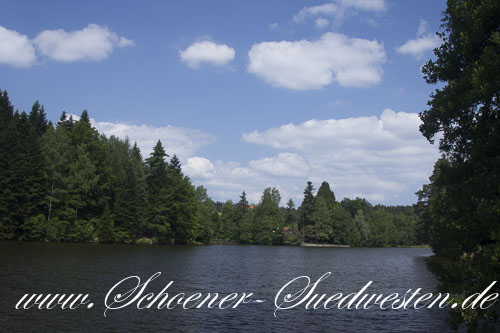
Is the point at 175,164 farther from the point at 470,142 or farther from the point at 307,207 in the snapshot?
the point at 470,142

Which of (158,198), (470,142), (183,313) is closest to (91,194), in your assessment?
(158,198)

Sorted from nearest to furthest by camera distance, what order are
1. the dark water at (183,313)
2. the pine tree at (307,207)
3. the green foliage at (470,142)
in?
the green foliage at (470,142) → the dark water at (183,313) → the pine tree at (307,207)

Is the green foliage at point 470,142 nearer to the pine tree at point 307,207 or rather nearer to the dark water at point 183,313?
the dark water at point 183,313

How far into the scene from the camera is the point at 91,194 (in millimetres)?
85250

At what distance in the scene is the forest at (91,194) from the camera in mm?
73375

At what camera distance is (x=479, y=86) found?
1498 cm

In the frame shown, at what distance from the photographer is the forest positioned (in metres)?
73.4

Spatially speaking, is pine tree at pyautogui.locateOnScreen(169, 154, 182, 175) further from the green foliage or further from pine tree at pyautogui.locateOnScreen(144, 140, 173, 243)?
the green foliage

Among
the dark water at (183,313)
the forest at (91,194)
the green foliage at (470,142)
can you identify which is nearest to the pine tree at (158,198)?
the forest at (91,194)

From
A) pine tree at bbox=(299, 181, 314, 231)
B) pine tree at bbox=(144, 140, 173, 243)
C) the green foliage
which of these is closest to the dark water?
the green foliage

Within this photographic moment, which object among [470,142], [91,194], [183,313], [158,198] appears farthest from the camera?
[158,198]

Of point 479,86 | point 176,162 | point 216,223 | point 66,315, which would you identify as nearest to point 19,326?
point 66,315

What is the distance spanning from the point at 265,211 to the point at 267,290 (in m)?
111

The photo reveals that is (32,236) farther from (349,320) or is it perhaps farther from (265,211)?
(265,211)
